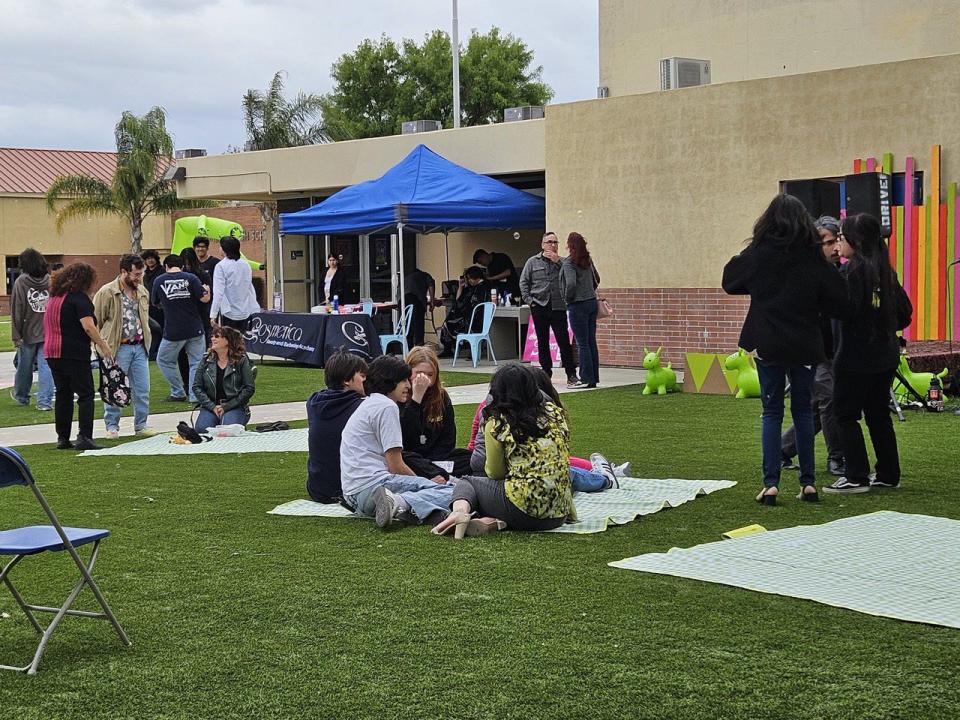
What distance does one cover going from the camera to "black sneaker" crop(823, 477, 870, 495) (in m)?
8.07

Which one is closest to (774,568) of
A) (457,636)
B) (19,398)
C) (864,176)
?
(457,636)

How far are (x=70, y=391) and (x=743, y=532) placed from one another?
6579 millimetres

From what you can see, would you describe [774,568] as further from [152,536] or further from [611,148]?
[611,148]

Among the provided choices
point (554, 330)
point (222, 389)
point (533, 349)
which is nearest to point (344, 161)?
point (533, 349)

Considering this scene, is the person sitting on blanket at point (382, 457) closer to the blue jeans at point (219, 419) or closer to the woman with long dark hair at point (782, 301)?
the woman with long dark hair at point (782, 301)

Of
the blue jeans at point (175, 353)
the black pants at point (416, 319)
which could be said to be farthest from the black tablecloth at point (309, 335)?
the blue jeans at point (175, 353)

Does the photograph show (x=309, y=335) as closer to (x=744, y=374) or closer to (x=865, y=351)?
(x=744, y=374)

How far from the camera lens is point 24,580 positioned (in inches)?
238

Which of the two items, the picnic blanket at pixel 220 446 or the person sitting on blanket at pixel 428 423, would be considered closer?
the person sitting on blanket at pixel 428 423

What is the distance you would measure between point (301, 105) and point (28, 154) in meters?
19.0

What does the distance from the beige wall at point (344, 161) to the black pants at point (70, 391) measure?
→ 10412 mm

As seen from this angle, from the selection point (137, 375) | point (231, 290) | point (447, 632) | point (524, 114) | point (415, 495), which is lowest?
point (447, 632)

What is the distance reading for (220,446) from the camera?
10.9 metres

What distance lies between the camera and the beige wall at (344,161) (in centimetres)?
2045
